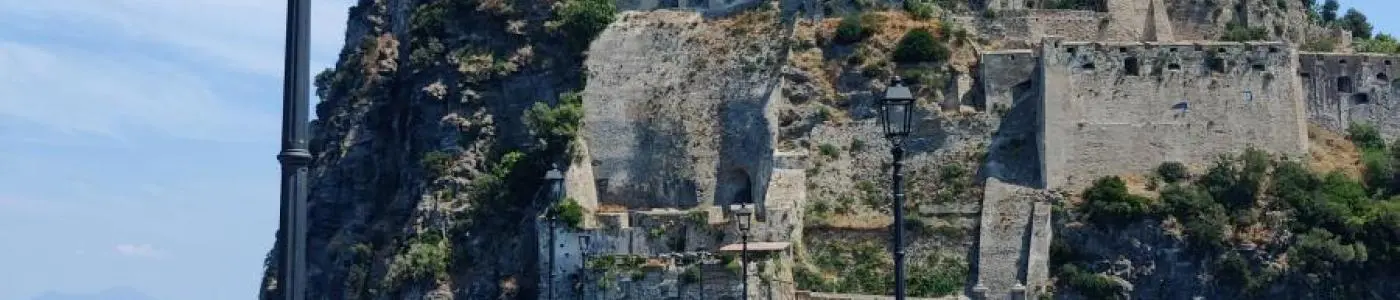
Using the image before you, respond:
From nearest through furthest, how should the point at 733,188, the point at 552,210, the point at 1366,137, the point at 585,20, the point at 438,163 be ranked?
the point at 552,210 < the point at 1366,137 < the point at 733,188 < the point at 585,20 < the point at 438,163

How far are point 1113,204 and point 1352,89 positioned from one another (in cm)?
1071

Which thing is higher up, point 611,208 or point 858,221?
point 611,208

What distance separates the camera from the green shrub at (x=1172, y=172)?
54594 millimetres

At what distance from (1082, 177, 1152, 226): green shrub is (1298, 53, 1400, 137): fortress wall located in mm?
8356

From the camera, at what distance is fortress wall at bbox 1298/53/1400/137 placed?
58.8m

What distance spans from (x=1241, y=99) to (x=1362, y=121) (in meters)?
5.46

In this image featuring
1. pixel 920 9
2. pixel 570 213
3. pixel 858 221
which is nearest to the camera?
pixel 858 221

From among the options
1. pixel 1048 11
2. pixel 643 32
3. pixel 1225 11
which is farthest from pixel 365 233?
pixel 1225 11

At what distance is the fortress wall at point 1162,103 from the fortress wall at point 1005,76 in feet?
3.62

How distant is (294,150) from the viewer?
15.8m

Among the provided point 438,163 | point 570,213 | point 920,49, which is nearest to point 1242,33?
point 920,49

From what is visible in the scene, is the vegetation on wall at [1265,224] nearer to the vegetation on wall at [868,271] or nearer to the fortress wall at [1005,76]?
the vegetation on wall at [868,271]

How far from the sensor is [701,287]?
53.2 m

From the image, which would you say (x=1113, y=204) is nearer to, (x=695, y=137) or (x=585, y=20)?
(x=695, y=137)
